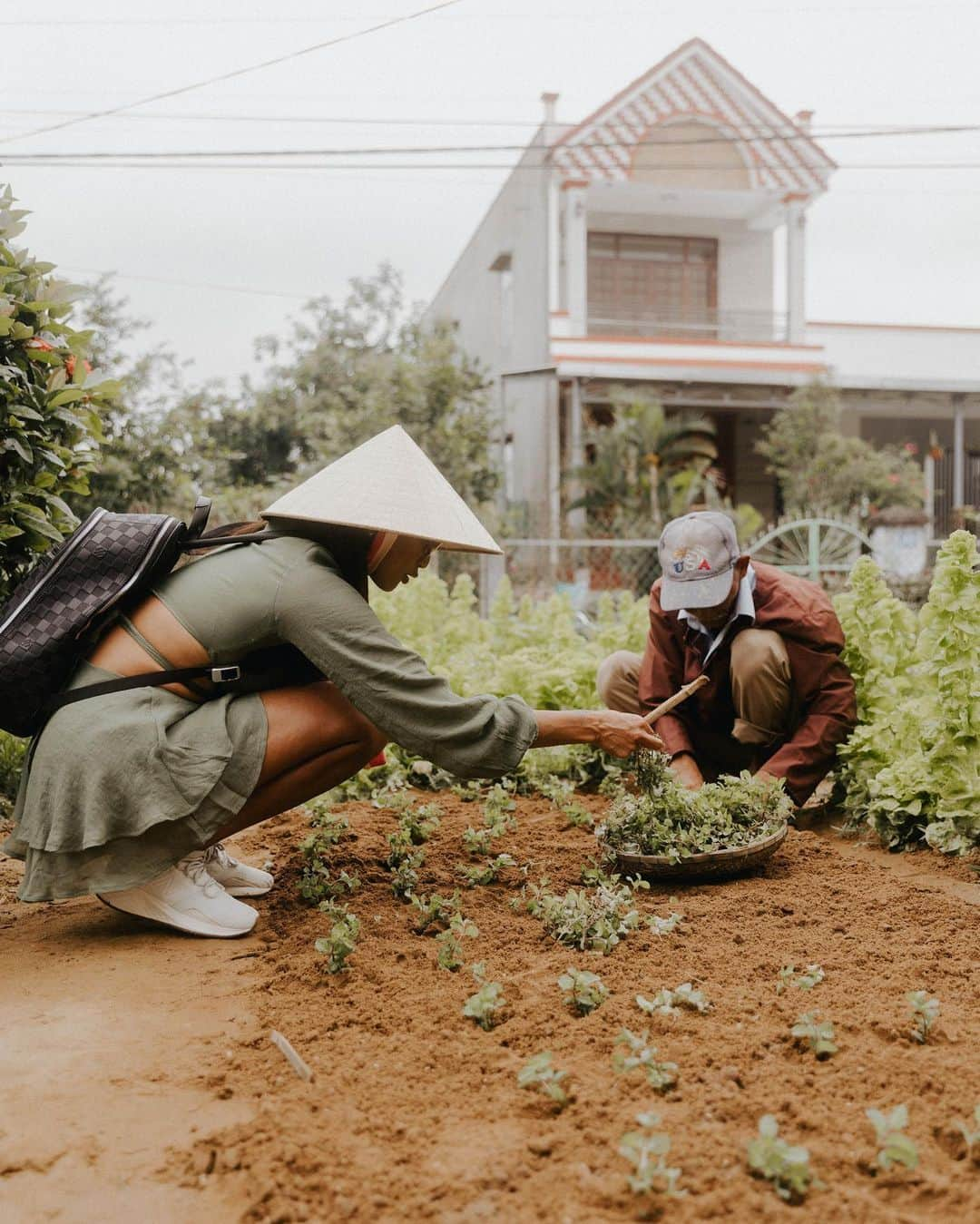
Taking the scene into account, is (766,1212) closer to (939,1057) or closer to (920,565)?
(939,1057)

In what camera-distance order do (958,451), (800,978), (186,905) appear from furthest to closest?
(958,451)
(186,905)
(800,978)

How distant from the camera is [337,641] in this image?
2.83 meters

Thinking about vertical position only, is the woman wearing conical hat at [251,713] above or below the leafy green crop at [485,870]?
above

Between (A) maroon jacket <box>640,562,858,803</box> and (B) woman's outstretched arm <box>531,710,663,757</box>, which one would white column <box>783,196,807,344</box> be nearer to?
(A) maroon jacket <box>640,562,858,803</box>

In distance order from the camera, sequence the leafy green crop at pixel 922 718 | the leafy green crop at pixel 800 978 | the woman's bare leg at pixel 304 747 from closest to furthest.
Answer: the leafy green crop at pixel 800 978 → the woman's bare leg at pixel 304 747 → the leafy green crop at pixel 922 718

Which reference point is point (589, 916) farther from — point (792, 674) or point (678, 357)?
point (678, 357)

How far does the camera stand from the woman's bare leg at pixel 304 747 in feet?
10.0

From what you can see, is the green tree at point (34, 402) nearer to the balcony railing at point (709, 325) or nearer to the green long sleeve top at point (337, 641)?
the green long sleeve top at point (337, 641)

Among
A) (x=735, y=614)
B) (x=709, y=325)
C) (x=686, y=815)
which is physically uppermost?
(x=709, y=325)

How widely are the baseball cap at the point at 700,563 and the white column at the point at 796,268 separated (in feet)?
49.3

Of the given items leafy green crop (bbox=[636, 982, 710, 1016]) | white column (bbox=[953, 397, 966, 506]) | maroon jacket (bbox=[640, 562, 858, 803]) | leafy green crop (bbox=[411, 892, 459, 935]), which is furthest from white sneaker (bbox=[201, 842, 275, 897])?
white column (bbox=[953, 397, 966, 506])

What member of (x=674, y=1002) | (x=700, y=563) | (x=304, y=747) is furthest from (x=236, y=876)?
(x=700, y=563)

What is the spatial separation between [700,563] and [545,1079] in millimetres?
2106

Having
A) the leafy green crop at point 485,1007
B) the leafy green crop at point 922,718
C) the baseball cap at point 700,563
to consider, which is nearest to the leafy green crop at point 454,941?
the leafy green crop at point 485,1007
